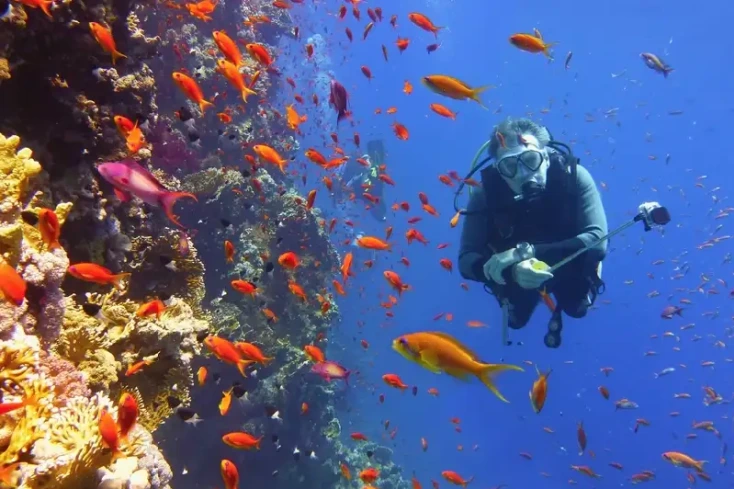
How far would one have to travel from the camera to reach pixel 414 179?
399 ft

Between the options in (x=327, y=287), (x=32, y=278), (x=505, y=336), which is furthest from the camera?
(x=327, y=287)

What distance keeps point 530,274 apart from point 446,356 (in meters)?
2.10

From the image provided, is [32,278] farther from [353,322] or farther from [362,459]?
[353,322]

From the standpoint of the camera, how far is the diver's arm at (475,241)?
659 cm

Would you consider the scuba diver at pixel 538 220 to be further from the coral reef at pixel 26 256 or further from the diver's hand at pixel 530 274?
the coral reef at pixel 26 256

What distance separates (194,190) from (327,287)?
5300mm

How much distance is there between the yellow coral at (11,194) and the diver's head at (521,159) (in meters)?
5.20

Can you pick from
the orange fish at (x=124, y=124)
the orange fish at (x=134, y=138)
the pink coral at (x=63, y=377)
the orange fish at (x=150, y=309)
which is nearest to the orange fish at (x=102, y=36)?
the orange fish at (x=124, y=124)

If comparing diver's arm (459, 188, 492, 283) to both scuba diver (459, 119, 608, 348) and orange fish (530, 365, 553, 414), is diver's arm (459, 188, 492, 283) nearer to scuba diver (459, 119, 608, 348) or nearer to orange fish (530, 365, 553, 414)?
scuba diver (459, 119, 608, 348)

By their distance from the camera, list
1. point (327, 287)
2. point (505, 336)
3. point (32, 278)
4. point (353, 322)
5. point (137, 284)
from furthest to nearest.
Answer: point (353, 322)
point (327, 287)
point (505, 336)
point (137, 284)
point (32, 278)

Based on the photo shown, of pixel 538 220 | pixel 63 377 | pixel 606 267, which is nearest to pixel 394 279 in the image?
pixel 538 220

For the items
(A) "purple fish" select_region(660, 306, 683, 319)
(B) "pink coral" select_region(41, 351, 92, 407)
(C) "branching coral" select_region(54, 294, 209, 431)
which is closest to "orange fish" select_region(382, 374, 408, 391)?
(C) "branching coral" select_region(54, 294, 209, 431)

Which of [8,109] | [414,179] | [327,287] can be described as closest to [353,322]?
[327,287]

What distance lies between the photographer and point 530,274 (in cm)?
467
